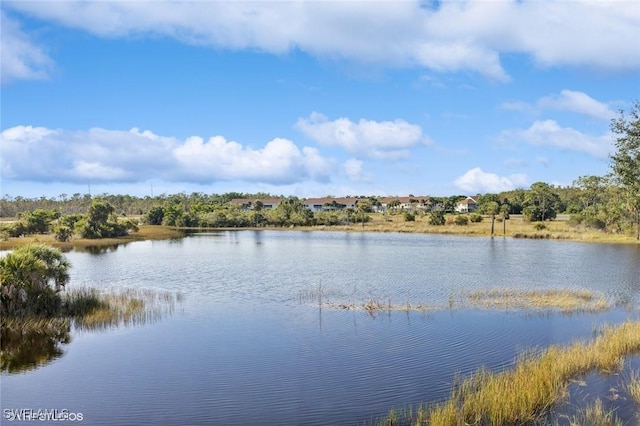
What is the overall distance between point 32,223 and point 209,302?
59.2 m

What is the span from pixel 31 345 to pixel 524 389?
16938mm

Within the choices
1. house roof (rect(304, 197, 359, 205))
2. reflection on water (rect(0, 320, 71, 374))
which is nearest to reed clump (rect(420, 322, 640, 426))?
reflection on water (rect(0, 320, 71, 374))

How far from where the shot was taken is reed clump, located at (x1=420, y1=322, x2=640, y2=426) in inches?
480

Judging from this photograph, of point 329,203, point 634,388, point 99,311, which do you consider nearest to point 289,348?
point 99,311

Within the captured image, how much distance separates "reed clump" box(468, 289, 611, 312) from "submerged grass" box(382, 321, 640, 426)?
9.12 m

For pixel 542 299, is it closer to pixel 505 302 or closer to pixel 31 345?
pixel 505 302

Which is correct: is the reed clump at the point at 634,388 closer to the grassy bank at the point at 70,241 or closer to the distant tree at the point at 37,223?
the grassy bank at the point at 70,241

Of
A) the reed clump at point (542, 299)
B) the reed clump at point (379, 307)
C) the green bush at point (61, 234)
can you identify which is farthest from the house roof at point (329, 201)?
the reed clump at point (379, 307)

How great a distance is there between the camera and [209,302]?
2853 centimetres

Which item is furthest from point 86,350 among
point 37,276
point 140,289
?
point 140,289

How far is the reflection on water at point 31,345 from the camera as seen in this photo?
17.5 m

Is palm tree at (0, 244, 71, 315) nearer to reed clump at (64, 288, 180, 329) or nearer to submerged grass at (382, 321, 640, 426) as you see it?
reed clump at (64, 288, 180, 329)

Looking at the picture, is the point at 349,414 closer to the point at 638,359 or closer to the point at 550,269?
the point at 638,359

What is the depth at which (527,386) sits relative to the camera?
13344mm
